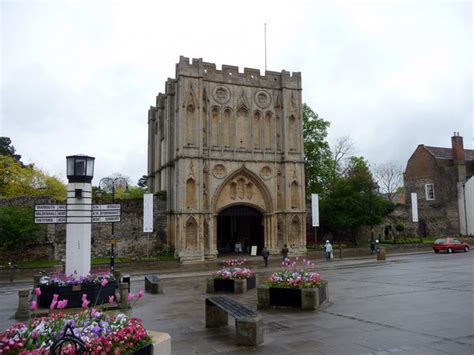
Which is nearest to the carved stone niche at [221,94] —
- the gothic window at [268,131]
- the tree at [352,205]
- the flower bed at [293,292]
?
the gothic window at [268,131]

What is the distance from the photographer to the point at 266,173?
36.1 m

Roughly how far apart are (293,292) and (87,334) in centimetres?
709

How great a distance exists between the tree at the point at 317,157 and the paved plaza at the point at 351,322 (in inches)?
1222

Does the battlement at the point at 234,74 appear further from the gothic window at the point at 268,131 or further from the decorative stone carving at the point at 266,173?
the decorative stone carving at the point at 266,173

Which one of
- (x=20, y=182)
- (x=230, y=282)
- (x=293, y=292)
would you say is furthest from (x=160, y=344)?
(x=20, y=182)

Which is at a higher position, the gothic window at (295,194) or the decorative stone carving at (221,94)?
the decorative stone carving at (221,94)

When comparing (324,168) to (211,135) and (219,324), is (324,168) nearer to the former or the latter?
(211,135)

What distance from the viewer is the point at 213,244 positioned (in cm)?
3303

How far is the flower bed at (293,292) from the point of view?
1095cm

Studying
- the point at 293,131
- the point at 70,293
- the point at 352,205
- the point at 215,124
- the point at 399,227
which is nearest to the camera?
the point at 70,293

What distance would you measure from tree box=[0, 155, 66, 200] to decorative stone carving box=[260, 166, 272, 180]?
23806 millimetres

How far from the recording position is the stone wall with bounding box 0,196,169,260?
31.9 meters

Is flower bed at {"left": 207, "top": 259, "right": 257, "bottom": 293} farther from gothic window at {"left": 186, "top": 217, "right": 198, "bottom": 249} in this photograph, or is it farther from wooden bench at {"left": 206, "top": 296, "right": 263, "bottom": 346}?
gothic window at {"left": 186, "top": 217, "right": 198, "bottom": 249}

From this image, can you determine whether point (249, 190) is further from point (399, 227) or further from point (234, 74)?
point (399, 227)
